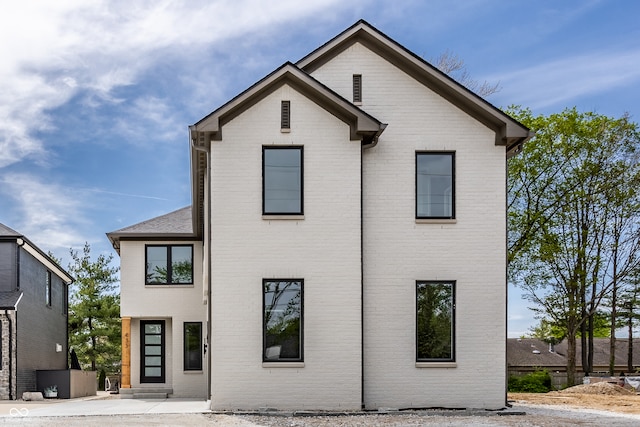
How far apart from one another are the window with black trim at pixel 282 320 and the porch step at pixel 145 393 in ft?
28.8

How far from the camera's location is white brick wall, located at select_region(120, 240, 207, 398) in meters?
24.9

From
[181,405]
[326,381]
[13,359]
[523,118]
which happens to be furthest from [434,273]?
[523,118]

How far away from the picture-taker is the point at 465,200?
18.1 metres

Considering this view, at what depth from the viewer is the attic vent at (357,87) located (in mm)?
18688

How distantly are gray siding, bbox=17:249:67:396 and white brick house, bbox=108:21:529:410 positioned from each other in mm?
12445

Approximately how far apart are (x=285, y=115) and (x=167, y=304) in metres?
10.0

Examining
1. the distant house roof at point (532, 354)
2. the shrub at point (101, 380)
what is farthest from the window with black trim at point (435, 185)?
the distant house roof at point (532, 354)

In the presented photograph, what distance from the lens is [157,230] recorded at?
25.5 metres

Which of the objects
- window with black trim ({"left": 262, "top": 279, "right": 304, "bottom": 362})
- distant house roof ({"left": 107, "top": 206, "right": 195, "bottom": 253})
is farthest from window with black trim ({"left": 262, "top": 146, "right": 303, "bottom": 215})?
distant house roof ({"left": 107, "top": 206, "right": 195, "bottom": 253})

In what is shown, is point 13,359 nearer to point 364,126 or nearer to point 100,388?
point 364,126

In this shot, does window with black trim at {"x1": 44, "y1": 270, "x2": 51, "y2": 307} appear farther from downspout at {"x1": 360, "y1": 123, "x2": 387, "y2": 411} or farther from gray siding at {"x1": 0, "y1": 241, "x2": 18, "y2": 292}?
downspout at {"x1": 360, "y1": 123, "x2": 387, "y2": 411}

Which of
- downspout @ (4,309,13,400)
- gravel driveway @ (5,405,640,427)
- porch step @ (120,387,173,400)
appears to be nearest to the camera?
gravel driveway @ (5,405,640,427)

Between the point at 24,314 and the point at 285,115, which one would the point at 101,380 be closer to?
the point at 24,314

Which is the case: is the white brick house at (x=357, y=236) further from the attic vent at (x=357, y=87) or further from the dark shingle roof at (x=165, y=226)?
the dark shingle roof at (x=165, y=226)
